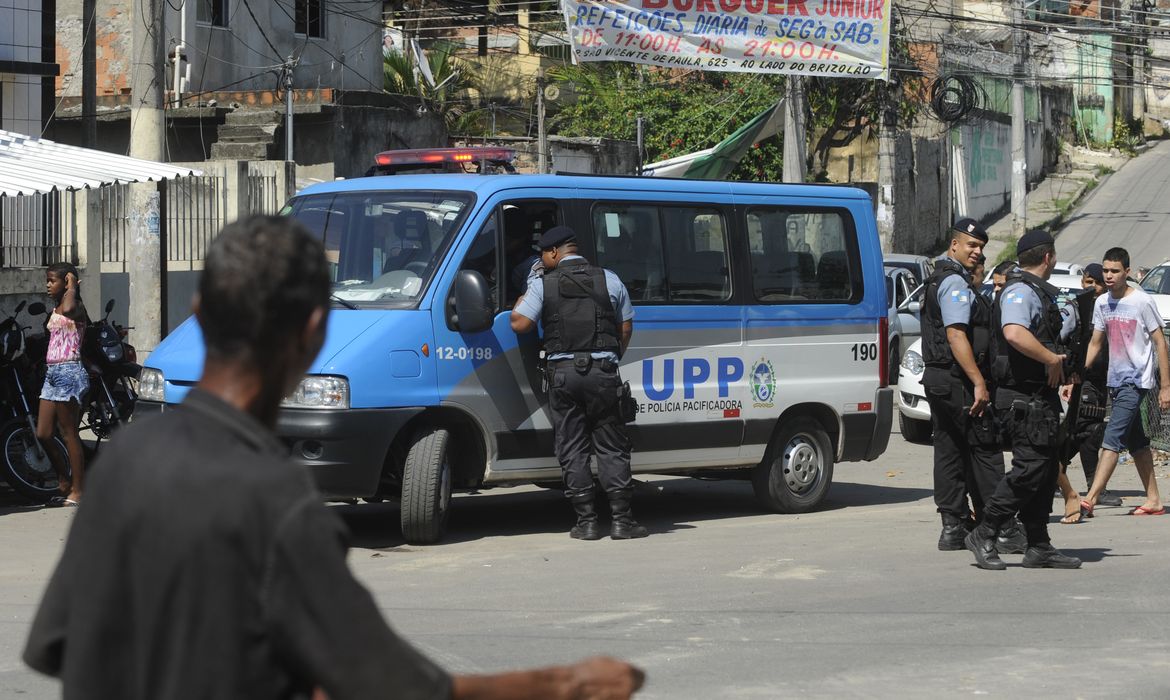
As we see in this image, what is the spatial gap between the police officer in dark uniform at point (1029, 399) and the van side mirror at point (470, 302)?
2926mm

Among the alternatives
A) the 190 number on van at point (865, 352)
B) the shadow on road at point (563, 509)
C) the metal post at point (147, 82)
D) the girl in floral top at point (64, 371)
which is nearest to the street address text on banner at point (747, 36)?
the metal post at point (147, 82)

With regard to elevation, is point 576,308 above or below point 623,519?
above

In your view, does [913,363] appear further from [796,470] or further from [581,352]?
[581,352]

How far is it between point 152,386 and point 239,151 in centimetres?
1215

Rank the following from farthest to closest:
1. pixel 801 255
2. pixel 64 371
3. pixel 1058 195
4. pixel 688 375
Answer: pixel 1058 195
pixel 801 255
pixel 64 371
pixel 688 375

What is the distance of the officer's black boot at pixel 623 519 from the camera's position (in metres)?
9.12

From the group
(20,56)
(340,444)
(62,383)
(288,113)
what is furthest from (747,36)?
(340,444)

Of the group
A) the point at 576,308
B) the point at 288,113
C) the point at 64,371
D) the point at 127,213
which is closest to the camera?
the point at 576,308

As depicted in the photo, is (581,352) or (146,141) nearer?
(581,352)

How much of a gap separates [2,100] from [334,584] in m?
18.1

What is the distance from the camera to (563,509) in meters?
10.9

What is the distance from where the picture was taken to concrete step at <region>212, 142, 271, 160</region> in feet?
66.7

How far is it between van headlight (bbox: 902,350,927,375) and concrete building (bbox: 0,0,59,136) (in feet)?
36.6

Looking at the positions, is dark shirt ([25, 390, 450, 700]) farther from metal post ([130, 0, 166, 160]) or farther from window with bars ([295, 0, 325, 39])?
window with bars ([295, 0, 325, 39])
